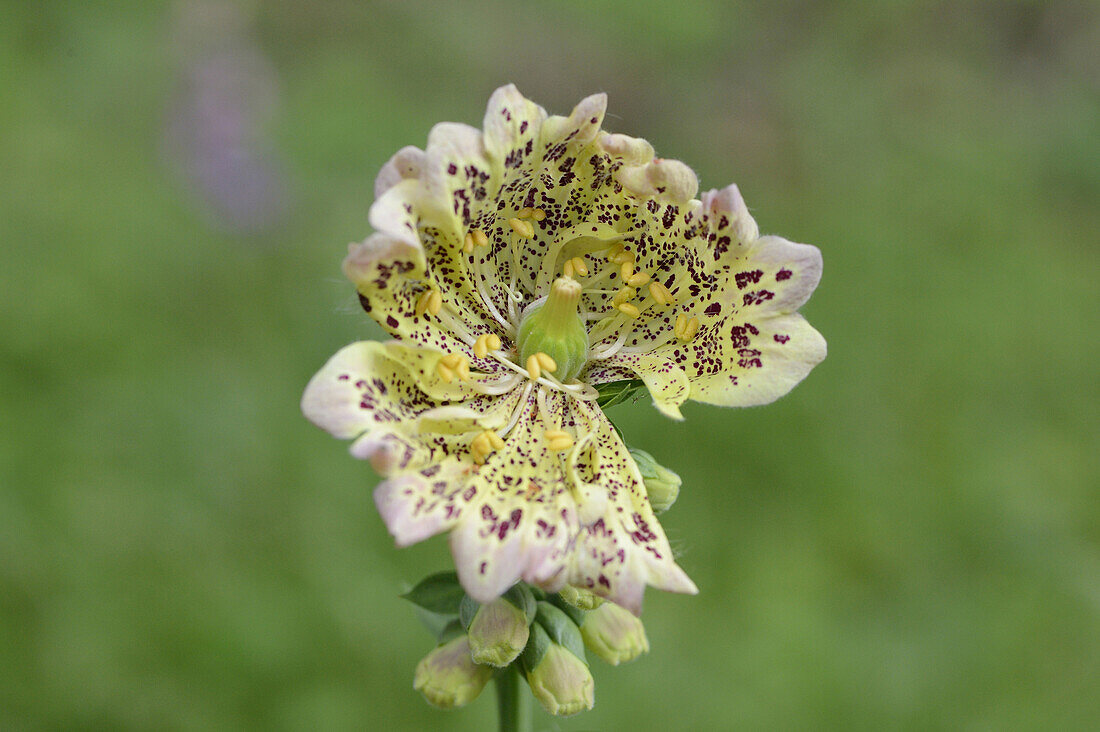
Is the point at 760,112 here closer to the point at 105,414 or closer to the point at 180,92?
the point at 180,92

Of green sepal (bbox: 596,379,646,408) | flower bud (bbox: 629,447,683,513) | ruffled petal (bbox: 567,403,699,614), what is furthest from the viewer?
green sepal (bbox: 596,379,646,408)

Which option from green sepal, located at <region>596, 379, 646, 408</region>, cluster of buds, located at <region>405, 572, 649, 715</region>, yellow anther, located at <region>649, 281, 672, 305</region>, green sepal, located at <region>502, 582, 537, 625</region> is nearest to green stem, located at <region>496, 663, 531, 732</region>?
cluster of buds, located at <region>405, 572, 649, 715</region>

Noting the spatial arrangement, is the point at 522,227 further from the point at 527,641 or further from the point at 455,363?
the point at 527,641

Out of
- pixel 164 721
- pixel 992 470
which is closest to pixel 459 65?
pixel 992 470

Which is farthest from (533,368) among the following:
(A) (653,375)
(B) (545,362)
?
(A) (653,375)

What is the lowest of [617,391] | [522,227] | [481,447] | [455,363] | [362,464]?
[481,447]

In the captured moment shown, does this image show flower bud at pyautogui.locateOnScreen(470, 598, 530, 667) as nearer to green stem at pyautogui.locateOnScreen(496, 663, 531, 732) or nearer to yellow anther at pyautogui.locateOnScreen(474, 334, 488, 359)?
green stem at pyautogui.locateOnScreen(496, 663, 531, 732)

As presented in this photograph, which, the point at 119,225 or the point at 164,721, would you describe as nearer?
the point at 164,721
